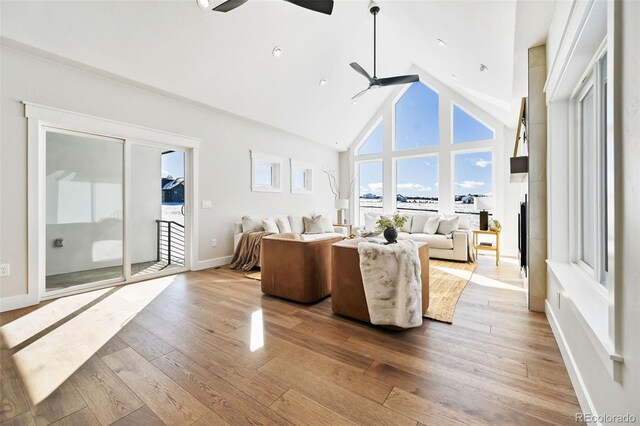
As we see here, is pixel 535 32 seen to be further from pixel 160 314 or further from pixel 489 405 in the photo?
pixel 160 314

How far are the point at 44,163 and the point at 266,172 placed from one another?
3.57 metres

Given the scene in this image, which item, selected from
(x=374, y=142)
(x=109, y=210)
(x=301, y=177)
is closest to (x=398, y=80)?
(x=301, y=177)

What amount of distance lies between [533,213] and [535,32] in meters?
1.65

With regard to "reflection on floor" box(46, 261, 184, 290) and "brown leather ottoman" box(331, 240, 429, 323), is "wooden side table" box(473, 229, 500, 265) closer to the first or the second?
"brown leather ottoman" box(331, 240, 429, 323)

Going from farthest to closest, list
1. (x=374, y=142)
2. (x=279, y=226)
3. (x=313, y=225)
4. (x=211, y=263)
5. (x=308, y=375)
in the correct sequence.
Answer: (x=374, y=142)
(x=313, y=225)
(x=279, y=226)
(x=211, y=263)
(x=308, y=375)

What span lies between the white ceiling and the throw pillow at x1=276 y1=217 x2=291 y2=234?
6.61 ft

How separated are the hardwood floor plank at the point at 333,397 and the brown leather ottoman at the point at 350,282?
0.87 meters

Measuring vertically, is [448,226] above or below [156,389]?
above

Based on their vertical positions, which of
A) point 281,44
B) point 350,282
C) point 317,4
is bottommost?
point 350,282

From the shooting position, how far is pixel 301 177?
23.1ft

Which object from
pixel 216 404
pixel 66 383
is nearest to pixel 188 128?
pixel 66 383

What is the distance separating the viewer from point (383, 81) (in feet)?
13.8

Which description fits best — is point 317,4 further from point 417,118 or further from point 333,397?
point 417,118

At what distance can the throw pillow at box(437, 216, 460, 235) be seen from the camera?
545 cm
